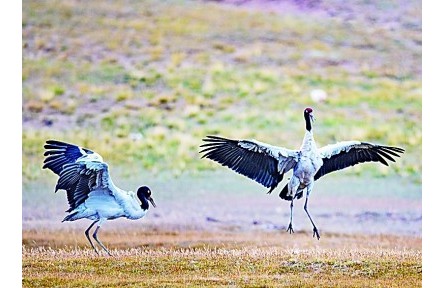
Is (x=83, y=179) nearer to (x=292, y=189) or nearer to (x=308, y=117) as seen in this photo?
(x=292, y=189)

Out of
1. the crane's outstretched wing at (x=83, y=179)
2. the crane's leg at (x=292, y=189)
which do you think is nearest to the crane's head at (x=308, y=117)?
the crane's leg at (x=292, y=189)

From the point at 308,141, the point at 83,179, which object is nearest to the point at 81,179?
the point at 83,179

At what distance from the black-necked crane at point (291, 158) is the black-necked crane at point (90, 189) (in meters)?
0.55

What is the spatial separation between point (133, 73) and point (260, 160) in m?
1.00

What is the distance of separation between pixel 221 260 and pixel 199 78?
116cm

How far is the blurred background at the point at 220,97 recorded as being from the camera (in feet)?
18.1

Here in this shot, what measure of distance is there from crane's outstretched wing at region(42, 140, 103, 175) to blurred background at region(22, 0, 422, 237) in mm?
62

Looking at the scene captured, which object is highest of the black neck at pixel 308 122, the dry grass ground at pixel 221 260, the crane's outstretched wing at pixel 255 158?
the black neck at pixel 308 122

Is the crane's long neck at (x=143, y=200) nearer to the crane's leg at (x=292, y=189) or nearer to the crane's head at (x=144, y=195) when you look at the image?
the crane's head at (x=144, y=195)

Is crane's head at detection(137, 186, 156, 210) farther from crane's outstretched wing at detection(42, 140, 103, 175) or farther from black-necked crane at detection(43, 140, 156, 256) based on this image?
crane's outstretched wing at detection(42, 140, 103, 175)

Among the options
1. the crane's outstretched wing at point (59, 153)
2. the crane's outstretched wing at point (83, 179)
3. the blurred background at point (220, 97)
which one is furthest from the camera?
the blurred background at point (220, 97)

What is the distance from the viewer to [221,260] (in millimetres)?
5430

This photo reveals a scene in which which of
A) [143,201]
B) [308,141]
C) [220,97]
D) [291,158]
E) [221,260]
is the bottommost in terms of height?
[221,260]
